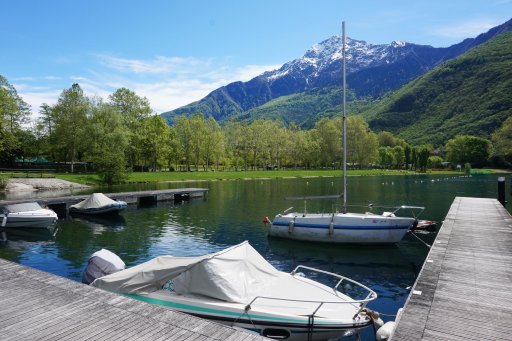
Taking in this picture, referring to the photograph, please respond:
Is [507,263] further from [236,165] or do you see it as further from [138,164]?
[236,165]

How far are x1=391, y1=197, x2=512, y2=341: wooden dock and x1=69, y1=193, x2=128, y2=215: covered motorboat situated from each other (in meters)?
37.0

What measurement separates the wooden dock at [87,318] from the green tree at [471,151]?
670ft

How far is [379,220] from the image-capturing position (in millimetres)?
28094

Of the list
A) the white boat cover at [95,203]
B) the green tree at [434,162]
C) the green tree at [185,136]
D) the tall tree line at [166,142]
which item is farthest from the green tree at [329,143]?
the white boat cover at [95,203]

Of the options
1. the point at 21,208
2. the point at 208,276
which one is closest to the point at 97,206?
the point at 21,208

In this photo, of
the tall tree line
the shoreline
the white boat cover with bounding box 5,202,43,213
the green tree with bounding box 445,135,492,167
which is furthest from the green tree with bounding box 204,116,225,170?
the green tree with bounding box 445,135,492,167

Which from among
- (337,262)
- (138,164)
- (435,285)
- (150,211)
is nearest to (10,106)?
(138,164)

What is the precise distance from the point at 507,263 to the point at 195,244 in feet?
69.6

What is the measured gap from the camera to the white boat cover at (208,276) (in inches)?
498

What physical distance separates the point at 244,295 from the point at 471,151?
204 metres

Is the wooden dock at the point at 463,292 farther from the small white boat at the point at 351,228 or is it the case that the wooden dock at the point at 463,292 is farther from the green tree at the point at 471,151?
the green tree at the point at 471,151

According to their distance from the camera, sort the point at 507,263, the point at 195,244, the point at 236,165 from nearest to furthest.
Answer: the point at 507,263 < the point at 195,244 < the point at 236,165

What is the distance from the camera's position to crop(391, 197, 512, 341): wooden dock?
10.1 metres

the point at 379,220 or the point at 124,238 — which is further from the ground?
the point at 379,220
